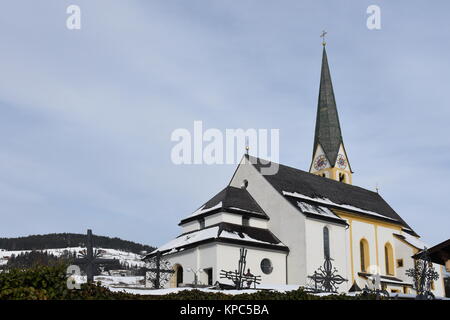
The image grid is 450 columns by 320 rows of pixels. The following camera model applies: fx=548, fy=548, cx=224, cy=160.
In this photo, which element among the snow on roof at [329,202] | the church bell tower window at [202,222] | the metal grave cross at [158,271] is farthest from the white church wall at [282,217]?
the metal grave cross at [158,271]

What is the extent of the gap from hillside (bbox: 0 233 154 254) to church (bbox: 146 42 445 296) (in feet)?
252

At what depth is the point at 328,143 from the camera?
65438 millimetres

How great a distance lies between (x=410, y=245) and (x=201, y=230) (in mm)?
21114

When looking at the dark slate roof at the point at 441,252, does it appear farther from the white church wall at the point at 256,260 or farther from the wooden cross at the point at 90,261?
the white church wall at the point at 256,260

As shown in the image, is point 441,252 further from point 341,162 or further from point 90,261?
point 341,162

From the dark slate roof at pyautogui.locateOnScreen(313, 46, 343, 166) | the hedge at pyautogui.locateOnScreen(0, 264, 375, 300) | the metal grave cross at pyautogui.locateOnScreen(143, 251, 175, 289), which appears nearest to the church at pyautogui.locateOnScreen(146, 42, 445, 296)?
the metal grave cross at pyautogui.locateOnScreen(143, 251, 175, 289)

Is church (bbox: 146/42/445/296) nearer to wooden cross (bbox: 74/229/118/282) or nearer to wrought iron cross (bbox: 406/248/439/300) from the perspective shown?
wrought iron cross (bbox: 406/248/439/300)

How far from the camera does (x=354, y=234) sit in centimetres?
4619

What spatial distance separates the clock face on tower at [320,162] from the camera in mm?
64312

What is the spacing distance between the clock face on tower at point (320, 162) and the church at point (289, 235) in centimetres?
1081

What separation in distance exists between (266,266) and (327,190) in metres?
13.5

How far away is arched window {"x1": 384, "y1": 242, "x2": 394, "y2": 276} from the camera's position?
49.3 metres
